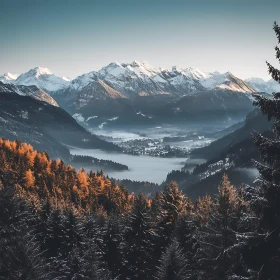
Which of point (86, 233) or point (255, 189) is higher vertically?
point (255, 189)

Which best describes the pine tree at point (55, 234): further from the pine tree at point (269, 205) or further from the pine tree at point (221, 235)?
the pine tree at point (269, 205)

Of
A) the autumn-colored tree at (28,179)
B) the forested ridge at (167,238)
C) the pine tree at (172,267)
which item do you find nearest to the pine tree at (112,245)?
the forested ridge at (167,238)

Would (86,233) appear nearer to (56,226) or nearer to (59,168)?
(56,226)

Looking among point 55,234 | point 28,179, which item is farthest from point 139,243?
point 28,179

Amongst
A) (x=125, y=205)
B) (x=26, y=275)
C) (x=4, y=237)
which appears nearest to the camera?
(x=26, y=275)

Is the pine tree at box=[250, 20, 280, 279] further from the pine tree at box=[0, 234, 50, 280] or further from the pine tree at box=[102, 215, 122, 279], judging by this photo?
the pine tree at box=[102, 215, 122, 279]

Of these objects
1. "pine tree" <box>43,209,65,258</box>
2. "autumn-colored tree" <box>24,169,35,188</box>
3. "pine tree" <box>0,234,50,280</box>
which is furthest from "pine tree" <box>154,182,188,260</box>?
"autumn-colored tree" <box>24,169,35,188</box>

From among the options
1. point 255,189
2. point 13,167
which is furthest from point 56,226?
point 13,167

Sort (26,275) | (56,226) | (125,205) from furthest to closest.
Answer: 1. (125,205)
2. (56,226)
3. (26,275)

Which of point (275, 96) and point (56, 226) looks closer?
point (275, 96)
